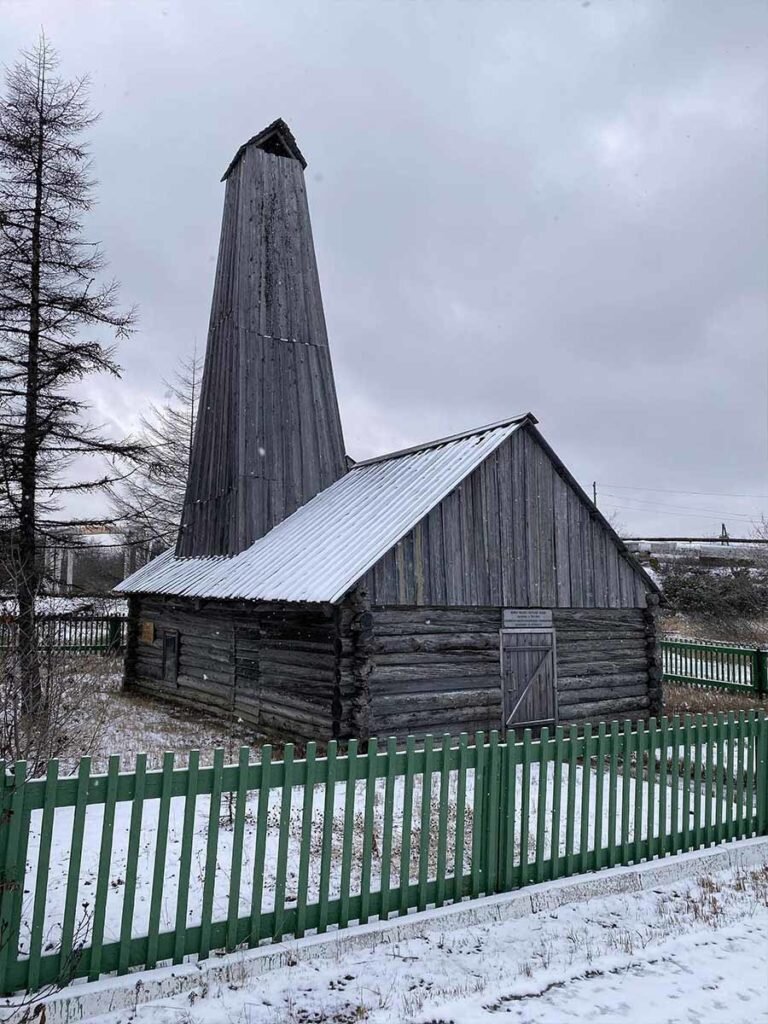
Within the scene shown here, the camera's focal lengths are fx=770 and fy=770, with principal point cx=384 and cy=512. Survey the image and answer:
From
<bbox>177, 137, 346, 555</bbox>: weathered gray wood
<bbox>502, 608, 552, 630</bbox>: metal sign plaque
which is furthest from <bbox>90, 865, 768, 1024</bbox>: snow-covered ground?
<bbox>177, 137, 346, 555</bbox>: weathered gray wood

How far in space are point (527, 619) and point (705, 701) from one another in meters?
8.14

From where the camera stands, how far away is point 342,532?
48.0 ft

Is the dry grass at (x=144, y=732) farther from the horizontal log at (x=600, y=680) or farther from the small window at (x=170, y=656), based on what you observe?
the horizontal log at (x=600, y=680)

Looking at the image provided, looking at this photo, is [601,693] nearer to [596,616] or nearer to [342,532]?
[596,616]

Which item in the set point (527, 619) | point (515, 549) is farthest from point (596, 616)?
point (515, 549)

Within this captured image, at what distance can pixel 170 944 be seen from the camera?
15.9ft

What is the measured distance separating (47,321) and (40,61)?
586 centimetres

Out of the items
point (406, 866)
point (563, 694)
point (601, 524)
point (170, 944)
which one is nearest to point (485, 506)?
point (601, 524)

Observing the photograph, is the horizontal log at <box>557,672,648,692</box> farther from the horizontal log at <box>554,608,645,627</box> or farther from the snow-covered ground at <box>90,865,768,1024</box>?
the snow-covered ground at <box>90,865,768,1024</box>

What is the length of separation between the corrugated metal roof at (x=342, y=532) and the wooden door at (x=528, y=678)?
3.11m

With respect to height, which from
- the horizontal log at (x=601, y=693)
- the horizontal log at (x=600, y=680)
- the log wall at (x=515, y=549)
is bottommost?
the horizontal log at (x=601, y=693)

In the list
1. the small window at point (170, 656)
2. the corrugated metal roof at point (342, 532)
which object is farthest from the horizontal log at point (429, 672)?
the small window at point (170, 656)

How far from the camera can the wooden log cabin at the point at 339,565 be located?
13.0m

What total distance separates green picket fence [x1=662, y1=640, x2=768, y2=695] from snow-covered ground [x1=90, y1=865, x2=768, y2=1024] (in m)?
16.6
